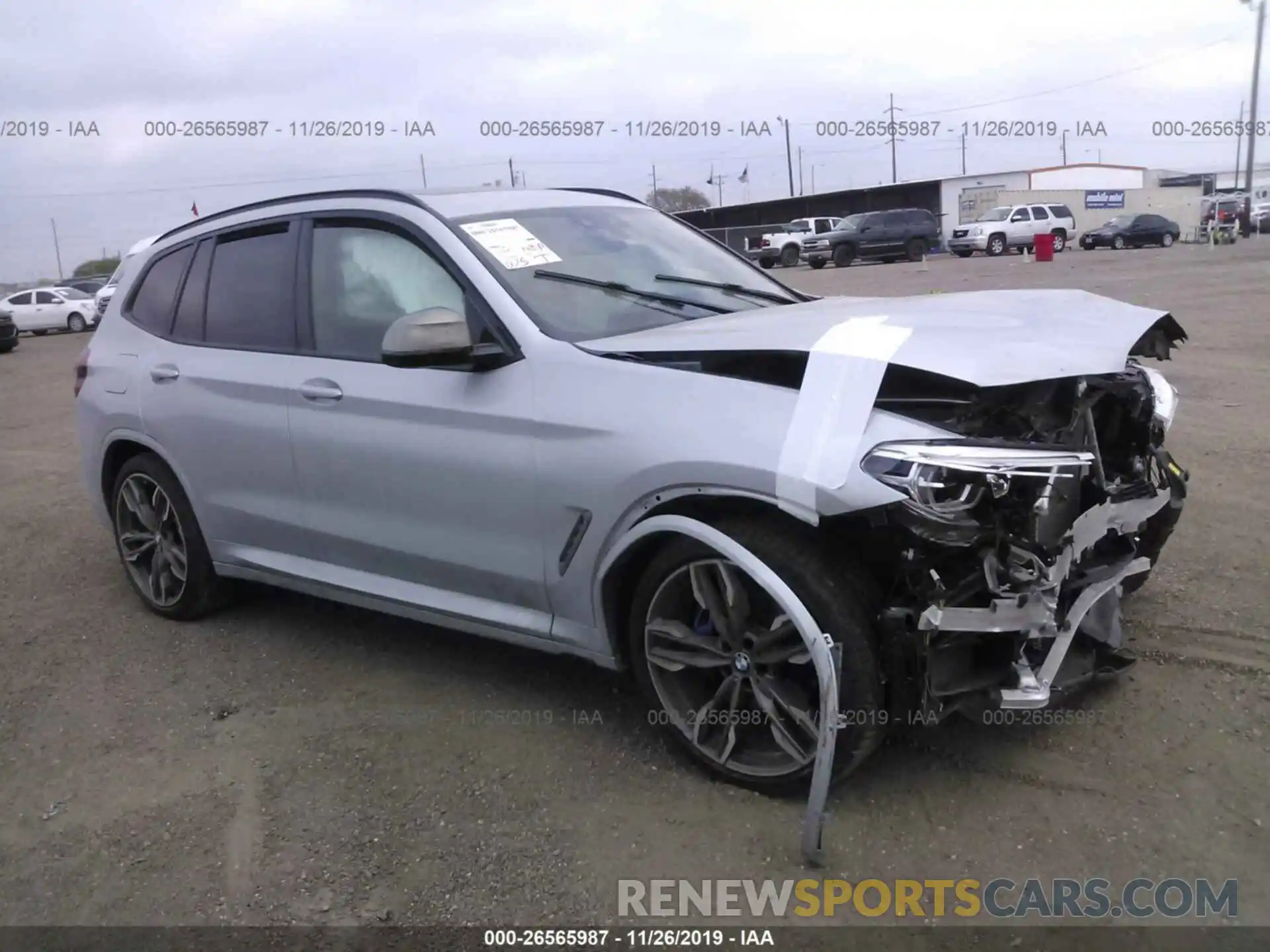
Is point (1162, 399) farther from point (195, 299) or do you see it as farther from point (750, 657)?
point (195, 299)

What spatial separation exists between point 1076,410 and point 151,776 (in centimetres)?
319

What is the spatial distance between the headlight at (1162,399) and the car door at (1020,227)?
36038mm

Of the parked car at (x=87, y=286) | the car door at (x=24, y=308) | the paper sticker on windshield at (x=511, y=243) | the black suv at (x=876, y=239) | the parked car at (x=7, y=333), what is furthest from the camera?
the black suv at (x=876, y=239)

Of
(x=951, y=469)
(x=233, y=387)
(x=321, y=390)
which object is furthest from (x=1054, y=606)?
(x=233, y=387)

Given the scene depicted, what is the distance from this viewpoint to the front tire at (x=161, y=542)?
484 centimetres

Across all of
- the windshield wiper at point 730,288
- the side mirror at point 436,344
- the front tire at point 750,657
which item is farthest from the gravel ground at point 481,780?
the windshield wiper at point 730,288

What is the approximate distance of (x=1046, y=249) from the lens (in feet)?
102

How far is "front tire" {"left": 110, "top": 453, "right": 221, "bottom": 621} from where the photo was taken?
4.84 metres

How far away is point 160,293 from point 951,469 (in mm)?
3881

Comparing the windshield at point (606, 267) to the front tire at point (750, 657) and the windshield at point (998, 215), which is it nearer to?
the front tire at point (750, 657)

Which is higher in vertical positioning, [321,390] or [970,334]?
[970,334]

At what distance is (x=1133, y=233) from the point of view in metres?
38.8

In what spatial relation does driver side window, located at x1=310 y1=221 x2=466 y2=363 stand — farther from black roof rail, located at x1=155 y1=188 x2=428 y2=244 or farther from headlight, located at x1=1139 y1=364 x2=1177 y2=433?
headlight, located at x1=1139 y1=364 x2=1177 y2=433

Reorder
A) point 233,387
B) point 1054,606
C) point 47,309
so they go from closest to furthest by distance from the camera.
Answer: point 1054,606 → point 233,387 → point 47,309
